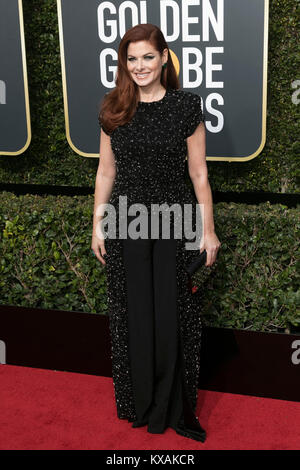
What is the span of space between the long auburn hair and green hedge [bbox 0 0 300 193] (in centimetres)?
125

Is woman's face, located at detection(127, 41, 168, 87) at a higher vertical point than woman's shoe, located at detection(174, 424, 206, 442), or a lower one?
higher

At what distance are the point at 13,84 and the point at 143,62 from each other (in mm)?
1857

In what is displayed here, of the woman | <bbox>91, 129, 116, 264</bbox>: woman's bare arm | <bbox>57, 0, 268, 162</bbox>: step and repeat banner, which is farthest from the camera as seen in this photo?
<bbox>57, 0, 268, 162</bbox>: step and repeat banner

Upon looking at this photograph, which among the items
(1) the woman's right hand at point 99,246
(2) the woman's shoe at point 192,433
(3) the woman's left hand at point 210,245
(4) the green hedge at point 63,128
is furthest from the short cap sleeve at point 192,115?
(2) the woman's shoe at point 192,433

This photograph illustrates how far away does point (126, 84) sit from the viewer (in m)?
2.98

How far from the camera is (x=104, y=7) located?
4.01 metres

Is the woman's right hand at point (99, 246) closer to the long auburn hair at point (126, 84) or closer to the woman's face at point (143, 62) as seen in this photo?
the long auburn hair at point (126, 84)

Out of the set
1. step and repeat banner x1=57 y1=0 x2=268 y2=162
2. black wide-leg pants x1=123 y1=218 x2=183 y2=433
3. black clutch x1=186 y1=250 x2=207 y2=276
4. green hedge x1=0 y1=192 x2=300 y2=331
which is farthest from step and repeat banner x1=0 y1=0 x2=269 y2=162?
black wide-leg pants x1=123 y1=218 x2=183 y2=433

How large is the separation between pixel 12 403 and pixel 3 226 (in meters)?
1.21

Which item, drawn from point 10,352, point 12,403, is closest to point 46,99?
point 10,352

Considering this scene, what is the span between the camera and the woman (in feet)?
9.80

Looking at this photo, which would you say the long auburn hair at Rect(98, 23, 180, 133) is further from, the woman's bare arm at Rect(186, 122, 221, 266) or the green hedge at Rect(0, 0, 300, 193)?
the green hedge at Rect(0, 0, 300, 193)

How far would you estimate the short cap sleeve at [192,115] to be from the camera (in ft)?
9.82

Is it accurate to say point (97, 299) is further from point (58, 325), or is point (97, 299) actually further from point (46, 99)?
point (46, 99)
